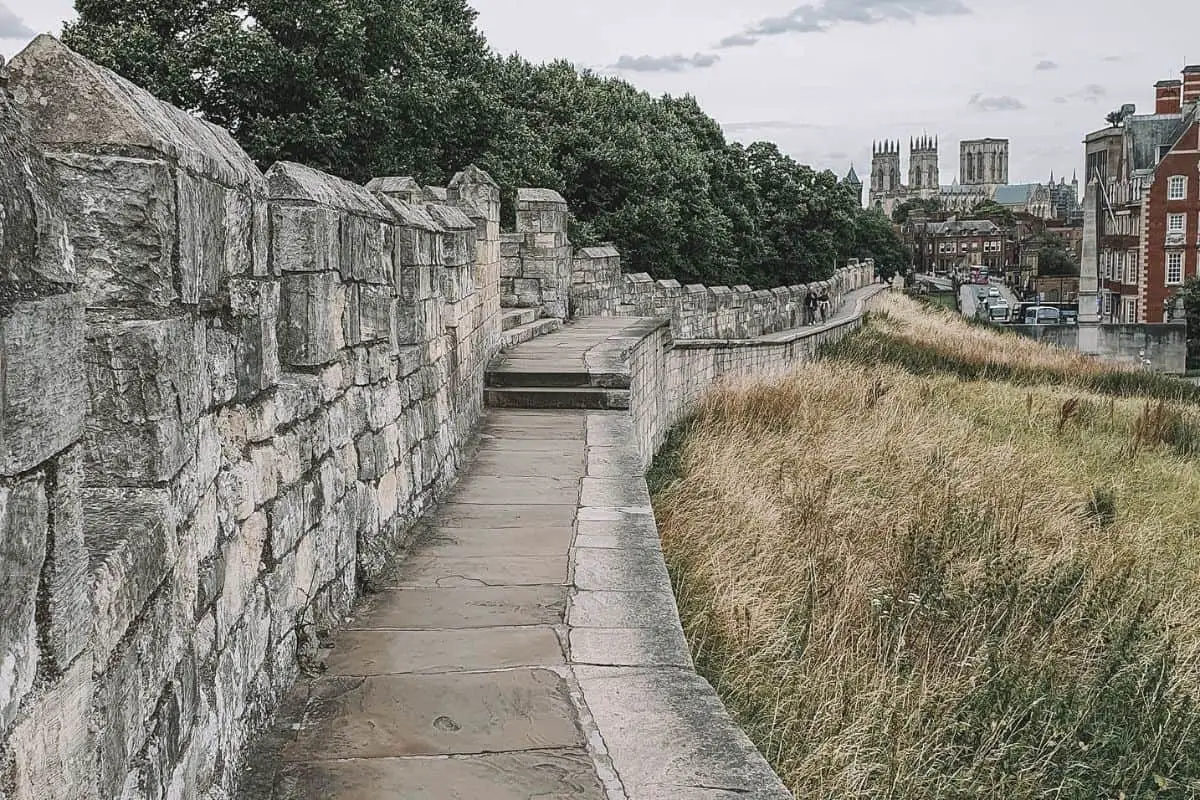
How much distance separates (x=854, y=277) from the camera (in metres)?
47.8

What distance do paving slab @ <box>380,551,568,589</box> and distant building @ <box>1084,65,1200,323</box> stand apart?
52.3 m

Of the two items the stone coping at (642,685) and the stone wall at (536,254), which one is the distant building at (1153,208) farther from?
the stone coping at (642,685)

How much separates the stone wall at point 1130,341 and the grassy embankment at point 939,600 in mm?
29496

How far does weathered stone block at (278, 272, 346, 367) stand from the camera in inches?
152

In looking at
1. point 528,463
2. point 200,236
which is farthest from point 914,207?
point 200,236

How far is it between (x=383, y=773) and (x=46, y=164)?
1.95 metres

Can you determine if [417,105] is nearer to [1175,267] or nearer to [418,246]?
[418,246]

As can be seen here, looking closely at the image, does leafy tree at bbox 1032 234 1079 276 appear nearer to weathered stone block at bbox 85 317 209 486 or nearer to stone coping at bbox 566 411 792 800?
stone coping at bbox 566 411 792 800

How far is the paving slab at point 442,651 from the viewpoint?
3.97 metres

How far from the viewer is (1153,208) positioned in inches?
2108

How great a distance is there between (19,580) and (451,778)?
1.75m

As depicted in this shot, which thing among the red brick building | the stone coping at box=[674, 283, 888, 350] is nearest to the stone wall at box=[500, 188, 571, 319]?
the stone coping at box=[674, 283, 888, 350]

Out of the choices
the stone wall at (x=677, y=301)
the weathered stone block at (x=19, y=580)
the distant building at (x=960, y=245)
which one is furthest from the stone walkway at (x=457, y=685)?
the distant building at (x=960, y=245)

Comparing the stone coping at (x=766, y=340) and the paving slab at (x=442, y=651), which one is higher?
the stone coping at (x=766, y=340)
